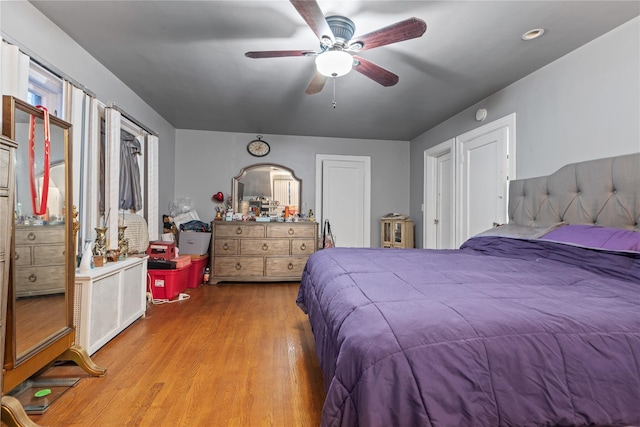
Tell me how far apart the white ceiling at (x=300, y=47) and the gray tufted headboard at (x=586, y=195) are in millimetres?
926

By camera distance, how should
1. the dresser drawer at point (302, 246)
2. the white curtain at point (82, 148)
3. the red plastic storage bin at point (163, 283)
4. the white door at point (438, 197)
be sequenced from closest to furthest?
the white curtain at point (82, 148), the red plastic storage bin at point (163, 283), the white door at point (438, 197), the dresser drawer at point (302, 246)

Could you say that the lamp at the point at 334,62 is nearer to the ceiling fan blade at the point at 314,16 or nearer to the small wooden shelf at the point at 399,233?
the ceiling fan blade at the point at 314,16

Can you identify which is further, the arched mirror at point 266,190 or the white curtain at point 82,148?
the arched mirror at point 266,190

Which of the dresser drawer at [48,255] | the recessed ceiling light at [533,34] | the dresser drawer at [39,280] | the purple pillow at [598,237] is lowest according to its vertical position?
the dresser drawer at [39,280]

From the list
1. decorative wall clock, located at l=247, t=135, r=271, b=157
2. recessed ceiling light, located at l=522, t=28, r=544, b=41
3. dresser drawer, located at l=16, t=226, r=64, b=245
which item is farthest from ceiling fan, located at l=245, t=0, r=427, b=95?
decorative wall clock, located at l=247, t=135, r=271, b=157

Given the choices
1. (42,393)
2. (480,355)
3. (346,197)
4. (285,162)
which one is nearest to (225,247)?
(285,162)

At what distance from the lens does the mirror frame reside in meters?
1.26

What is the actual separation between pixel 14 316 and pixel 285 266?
2887mm

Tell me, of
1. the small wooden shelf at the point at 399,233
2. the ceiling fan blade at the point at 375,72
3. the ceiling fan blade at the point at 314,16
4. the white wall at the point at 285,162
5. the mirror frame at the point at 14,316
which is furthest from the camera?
the small wooden shelf at the point at 399,233

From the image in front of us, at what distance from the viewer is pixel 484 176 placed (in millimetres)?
3088

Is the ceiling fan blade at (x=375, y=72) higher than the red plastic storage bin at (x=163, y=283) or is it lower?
higher

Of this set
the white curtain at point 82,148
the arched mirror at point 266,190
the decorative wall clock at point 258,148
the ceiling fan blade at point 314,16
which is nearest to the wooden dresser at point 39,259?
the white curtain at point 82,148

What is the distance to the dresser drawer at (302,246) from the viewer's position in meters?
4.08

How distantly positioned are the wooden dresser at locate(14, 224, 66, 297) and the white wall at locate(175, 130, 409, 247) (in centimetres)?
288
